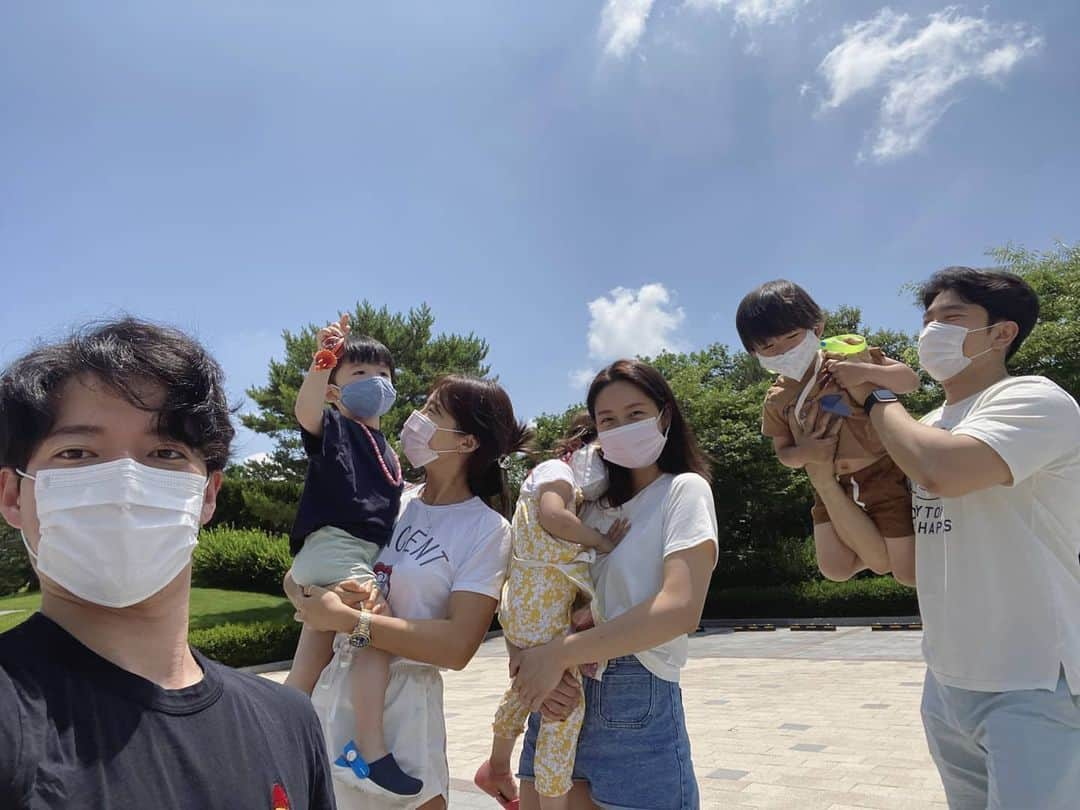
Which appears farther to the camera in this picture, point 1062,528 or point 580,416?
point 580,416

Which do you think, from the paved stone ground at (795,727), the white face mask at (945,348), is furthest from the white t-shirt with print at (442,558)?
the paved stone ground at (795,727)

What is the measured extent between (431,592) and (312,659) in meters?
0.49

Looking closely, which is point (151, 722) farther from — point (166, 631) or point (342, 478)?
point (342, 478)

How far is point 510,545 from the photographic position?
8.48 feet

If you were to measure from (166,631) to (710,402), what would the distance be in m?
18.8

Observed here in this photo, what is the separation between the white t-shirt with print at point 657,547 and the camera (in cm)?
218

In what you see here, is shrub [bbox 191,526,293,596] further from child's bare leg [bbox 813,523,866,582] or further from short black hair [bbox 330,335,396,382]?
child's bare leg [bbox 813,523,866,582]

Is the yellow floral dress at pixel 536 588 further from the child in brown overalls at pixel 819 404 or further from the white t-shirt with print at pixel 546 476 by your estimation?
the child in brown overalls at pixel 819 404

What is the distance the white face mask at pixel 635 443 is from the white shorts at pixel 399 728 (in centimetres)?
91

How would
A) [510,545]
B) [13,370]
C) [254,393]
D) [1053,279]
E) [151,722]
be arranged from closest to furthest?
[151,722] < [13,370] < [510,545] < [1053,279] < [254,393]

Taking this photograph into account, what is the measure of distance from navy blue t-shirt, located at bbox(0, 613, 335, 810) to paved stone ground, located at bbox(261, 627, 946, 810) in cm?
450

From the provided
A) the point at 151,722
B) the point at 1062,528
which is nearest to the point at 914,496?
the point at 1062,528

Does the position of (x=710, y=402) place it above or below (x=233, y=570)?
above

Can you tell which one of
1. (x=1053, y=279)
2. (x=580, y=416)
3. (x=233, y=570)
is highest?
(x=1053, y=279)
